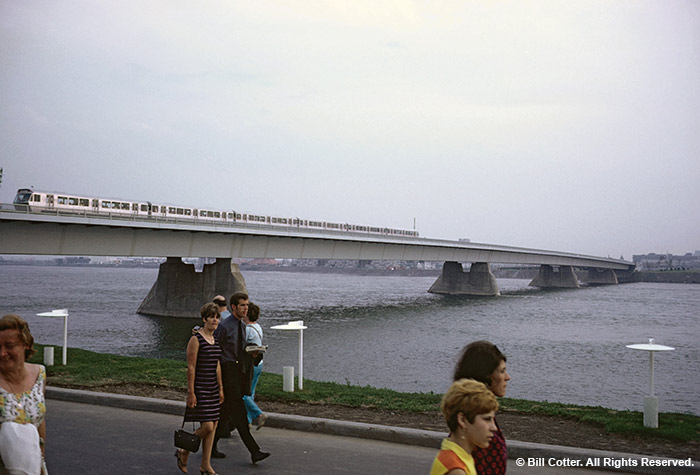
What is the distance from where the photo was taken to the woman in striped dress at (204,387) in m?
6.72

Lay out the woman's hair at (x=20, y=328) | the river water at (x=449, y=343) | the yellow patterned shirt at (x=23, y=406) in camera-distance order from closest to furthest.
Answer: the yellow patterned shirt at (x=23, y=406) → the woman's hair at (x=20, y=328) → the river water at (x=449, y=343)

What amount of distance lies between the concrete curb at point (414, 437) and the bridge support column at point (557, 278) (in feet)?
340

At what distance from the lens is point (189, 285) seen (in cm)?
4194

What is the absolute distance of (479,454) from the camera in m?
3.64

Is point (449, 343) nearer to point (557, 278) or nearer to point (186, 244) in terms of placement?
point (186, 244)

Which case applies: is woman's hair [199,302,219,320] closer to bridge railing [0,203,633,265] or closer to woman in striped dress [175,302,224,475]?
woman in striped dress [175,302,224,475]

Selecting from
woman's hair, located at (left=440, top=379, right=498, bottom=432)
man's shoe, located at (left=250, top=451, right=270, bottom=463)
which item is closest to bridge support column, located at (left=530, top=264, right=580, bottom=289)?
man's shoe, located at (left=250, top=451, right=270, bottom=463)

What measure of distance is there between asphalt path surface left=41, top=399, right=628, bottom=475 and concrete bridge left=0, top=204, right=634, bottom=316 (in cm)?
2040

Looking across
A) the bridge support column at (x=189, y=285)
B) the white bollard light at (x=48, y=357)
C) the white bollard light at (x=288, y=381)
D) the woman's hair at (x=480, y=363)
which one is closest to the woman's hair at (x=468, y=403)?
the woman's hair at (x=480, y=363)

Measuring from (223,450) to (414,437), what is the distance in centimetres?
265

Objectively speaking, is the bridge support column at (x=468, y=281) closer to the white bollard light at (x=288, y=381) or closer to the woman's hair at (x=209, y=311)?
the white bollard light at (x=288, y=381)

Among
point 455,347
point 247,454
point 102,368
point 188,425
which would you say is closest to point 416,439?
point 247,454

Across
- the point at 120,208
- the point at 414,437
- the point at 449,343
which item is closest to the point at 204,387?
the point at 414,437

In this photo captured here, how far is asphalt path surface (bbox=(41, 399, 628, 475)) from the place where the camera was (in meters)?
7.16
